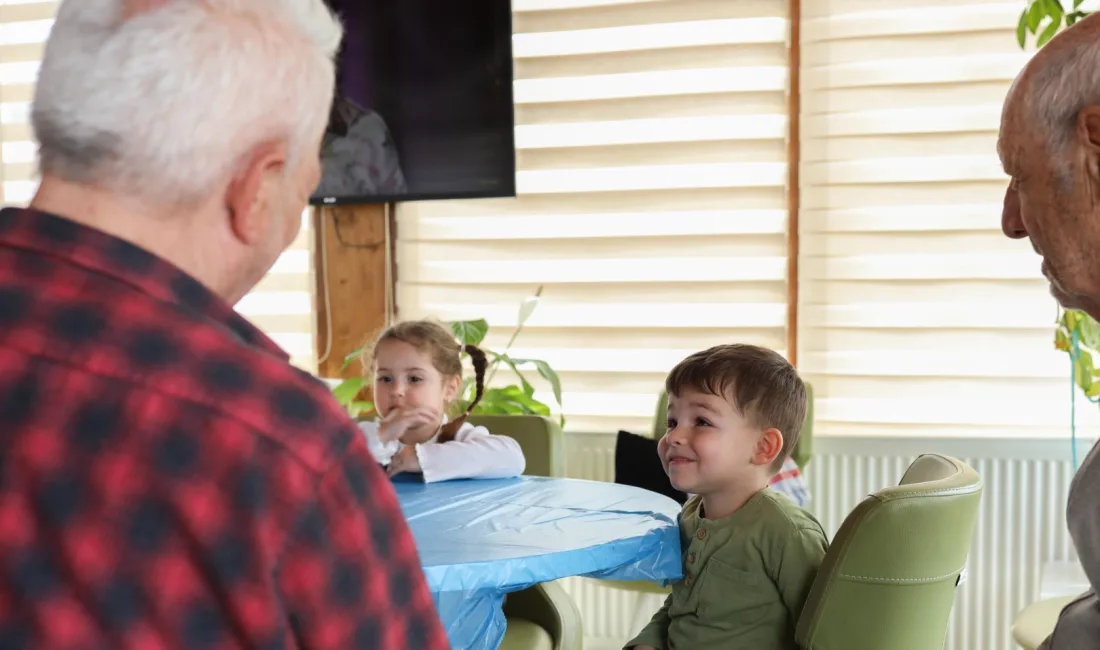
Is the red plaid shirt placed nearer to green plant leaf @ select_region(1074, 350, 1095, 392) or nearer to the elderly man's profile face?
the elderly man's profile face

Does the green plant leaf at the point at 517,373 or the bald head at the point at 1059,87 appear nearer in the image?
the bald head at the point at 1059,87

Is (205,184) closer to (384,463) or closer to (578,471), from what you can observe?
(384,463)

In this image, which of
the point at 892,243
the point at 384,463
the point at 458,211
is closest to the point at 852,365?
the point at 892,243

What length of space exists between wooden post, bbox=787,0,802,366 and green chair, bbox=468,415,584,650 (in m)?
1.21

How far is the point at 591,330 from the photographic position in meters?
3.99

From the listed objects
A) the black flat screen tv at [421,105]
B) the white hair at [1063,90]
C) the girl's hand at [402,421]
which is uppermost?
the black flat screen tv at [421,105]

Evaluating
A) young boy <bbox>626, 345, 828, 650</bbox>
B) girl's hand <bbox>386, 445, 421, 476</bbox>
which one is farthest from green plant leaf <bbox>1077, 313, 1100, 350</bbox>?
girl's hand <bbox>386, 445, 421, 476</bbox>

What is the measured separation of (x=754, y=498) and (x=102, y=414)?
164 cm

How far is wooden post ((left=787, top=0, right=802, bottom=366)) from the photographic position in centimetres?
377

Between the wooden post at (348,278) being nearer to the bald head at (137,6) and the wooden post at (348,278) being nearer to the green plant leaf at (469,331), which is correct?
the green plant leaf at (469,331)

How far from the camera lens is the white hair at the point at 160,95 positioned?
2.53ft

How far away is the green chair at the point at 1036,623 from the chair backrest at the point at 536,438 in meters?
1.23

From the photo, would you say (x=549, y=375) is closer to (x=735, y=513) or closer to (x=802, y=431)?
(x=802, y=431)

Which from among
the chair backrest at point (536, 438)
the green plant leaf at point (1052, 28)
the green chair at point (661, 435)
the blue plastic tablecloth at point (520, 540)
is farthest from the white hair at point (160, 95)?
the green chair at point (661, 435)
